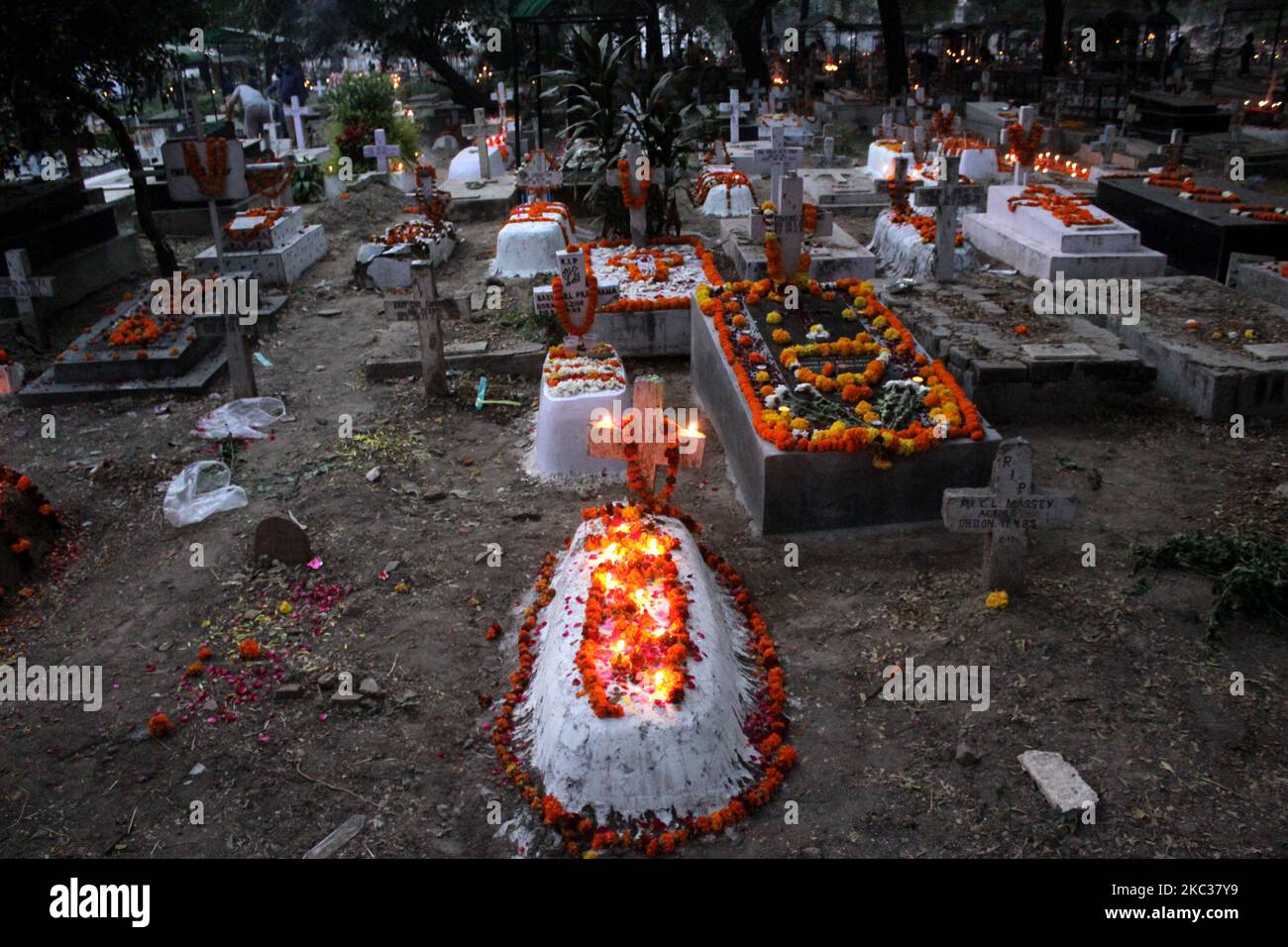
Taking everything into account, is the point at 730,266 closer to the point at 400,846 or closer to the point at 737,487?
the point at 737,487

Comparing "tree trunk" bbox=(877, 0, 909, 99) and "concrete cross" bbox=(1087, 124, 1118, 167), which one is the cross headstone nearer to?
"concrete cross" bbox=(1087, 124, 1118, 167)

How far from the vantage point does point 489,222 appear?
17453mm

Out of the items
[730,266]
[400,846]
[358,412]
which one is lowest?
[400,846]

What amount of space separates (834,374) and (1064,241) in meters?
5.44

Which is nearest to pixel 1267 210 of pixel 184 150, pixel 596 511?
pixel 596 511

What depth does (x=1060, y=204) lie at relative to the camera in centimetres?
1227

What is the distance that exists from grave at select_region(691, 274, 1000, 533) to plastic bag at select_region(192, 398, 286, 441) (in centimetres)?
438

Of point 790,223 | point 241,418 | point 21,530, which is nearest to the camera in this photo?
point 21,530

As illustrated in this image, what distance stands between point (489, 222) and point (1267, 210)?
38.8ft

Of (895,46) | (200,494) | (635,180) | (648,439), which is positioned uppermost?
(895,46)

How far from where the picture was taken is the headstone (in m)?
6.79

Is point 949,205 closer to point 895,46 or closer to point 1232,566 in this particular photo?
point 1232,566

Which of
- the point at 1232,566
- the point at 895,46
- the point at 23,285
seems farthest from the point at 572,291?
the point at 895,46

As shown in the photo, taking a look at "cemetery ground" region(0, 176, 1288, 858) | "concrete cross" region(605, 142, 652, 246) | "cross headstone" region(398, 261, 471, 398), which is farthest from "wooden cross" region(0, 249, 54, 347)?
"concrete cross" region(605, 142, 652, 246)
